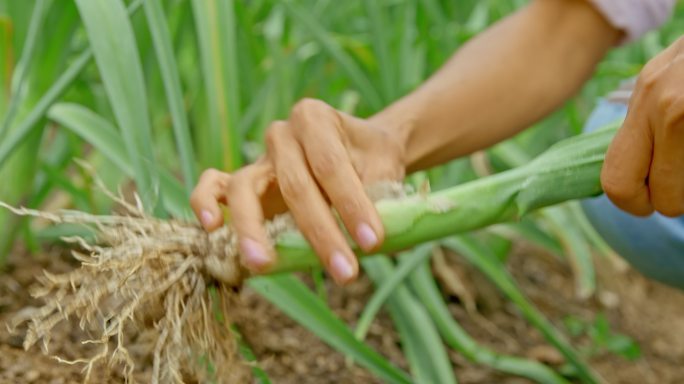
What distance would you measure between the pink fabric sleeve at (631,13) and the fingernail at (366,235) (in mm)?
452

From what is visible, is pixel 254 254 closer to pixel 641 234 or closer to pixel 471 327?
pixel 641 234

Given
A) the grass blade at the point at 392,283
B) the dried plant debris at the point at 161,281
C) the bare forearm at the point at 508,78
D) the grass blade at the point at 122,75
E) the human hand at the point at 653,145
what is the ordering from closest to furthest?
1. the human hand at the point at 653,145
2. the dried plant debris at the point at 161,281
3. the grass blade at the point at 122,75
4. the bare forearm at the point at 508,78
5. the grass blade at the point at 392,283

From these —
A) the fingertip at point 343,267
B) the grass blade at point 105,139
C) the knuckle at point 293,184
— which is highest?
the grass blade at point 105,139

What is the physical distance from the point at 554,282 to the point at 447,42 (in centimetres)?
42

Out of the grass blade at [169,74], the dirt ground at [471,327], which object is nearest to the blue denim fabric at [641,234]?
the dirt ground at [471,327]

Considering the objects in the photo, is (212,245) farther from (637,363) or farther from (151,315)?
(637,363)

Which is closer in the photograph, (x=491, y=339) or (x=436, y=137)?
(x=436, y=137)

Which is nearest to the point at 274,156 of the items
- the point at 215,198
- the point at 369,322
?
the point at 215,198

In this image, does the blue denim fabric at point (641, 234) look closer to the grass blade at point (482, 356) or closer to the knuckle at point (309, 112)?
the grass blade at point (482, 356)

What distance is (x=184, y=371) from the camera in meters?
0.75

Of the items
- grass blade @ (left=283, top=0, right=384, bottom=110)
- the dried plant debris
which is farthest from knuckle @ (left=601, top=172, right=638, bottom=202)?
grass blade @ (left=283, top=0, right=384, bottom=110)

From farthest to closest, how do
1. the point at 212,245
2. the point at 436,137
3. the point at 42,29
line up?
the point at 42,29, the point at 436,137, the point at 212,245

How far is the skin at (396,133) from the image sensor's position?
2.10ft

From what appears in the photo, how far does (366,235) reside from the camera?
632mm
